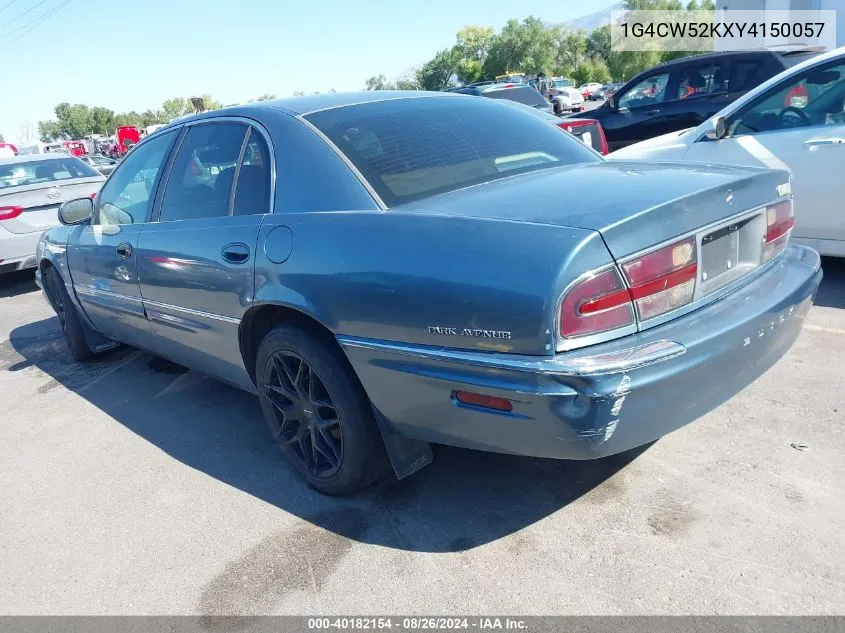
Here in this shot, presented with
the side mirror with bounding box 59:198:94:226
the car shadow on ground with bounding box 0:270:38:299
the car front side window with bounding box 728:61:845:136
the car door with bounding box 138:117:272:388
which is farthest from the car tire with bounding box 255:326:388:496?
the car shadow on ground with bounding box 0:270:38:299

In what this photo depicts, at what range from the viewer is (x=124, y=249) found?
393cm

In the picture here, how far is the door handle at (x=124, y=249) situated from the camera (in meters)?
3.89

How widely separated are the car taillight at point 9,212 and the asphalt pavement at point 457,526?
4.87 meters

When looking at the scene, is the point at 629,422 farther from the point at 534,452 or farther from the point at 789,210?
the point at 789,210

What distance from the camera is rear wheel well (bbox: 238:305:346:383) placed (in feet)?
9.16

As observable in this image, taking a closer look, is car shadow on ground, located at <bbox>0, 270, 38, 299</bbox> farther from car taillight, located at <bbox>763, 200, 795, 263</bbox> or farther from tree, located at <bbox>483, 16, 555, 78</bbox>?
tree, located at <bbox>483, 16, 555, 78</bbox>

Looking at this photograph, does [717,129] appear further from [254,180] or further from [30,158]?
[30,158]

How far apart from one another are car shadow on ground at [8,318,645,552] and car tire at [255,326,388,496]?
147 mm

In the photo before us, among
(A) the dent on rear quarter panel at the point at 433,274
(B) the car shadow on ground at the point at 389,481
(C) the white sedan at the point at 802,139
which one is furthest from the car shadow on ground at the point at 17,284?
(C) the white sedan at the point at 802,139

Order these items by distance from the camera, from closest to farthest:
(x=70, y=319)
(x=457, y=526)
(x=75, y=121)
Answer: (x=457, y=526) → (x=70, y=319) → (x=75, y=121)

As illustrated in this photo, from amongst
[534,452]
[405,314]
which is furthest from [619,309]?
[405,314]

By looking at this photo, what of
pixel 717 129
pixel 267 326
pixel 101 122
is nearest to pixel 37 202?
pixel 267 326

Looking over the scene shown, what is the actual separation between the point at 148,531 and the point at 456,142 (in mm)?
2142

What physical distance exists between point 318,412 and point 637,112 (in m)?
8.41
